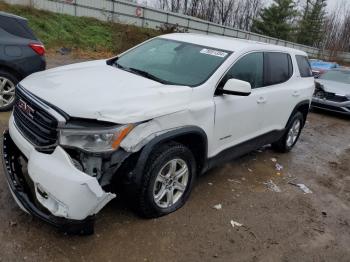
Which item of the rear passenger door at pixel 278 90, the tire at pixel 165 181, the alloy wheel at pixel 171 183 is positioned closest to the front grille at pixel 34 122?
the tire at pixel 165 181

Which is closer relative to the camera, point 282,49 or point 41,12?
point 282,49

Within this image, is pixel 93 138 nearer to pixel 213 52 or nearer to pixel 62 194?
pixel 62 194

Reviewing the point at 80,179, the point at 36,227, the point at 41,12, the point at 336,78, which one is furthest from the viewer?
the point at 41,12

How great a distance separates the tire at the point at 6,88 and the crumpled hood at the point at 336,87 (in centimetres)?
853

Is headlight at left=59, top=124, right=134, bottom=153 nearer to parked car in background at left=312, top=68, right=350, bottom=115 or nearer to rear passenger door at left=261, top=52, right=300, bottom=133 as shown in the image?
rear passenger door at left=261, top=52, right=300, bottom=133

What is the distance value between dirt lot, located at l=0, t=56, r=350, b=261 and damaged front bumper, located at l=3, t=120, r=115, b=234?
36 cm

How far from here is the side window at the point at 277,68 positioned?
4922mm

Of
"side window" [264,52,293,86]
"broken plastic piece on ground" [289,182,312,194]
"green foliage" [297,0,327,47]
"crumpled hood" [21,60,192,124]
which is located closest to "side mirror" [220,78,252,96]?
"crumpled hood" [21,60,192,124]

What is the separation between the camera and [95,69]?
412 cm

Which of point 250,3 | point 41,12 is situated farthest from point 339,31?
point 41,12

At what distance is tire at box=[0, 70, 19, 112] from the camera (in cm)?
576

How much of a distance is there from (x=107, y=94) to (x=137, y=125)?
0.42 meters

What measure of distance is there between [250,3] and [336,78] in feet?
121

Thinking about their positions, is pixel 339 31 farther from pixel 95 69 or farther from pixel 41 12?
pixel 95 69
